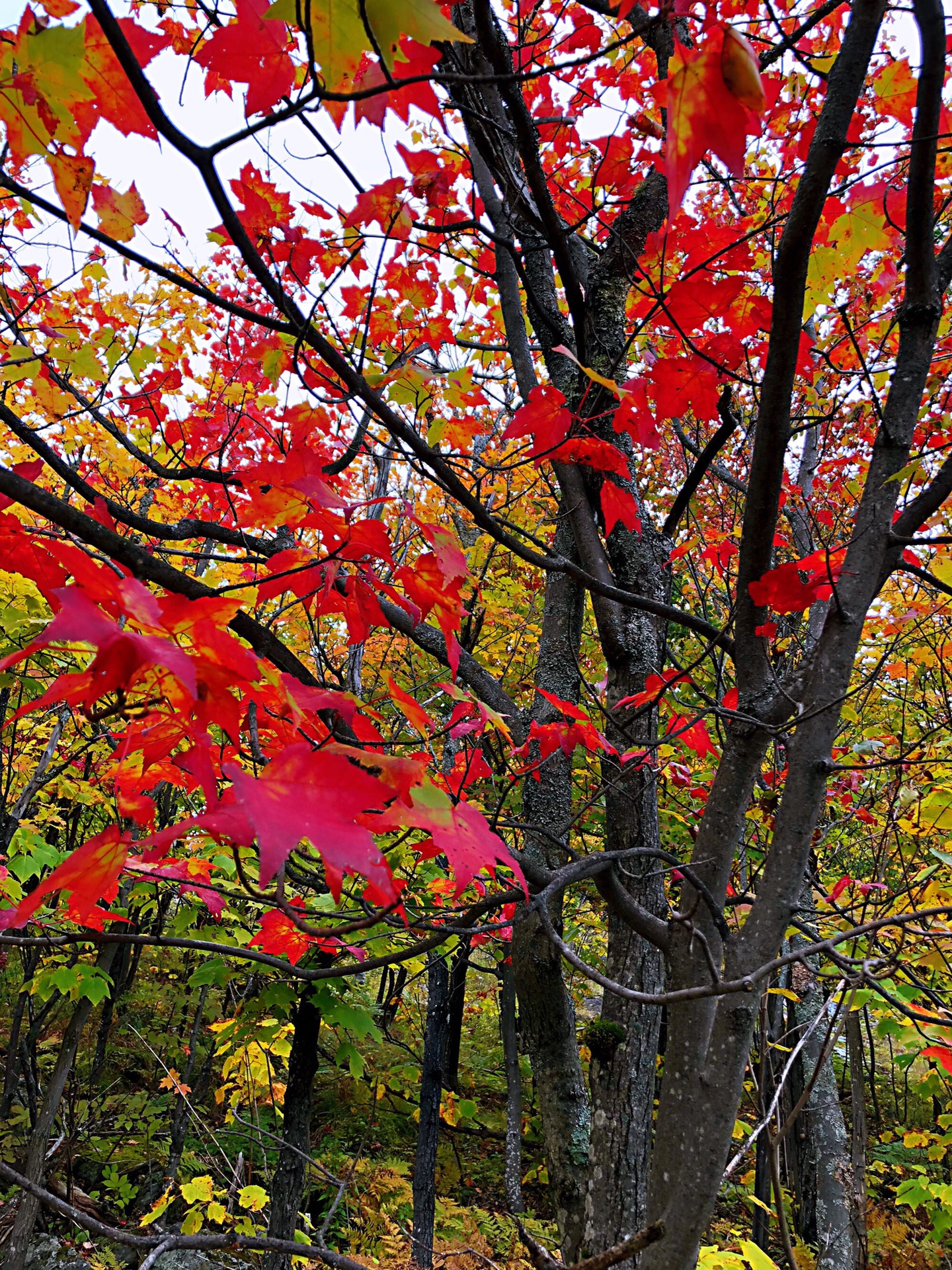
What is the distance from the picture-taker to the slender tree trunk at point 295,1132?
4.07 metres

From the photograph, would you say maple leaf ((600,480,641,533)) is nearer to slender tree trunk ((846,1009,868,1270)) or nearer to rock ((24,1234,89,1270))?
slender tree trunk ((846,1009,868,1270))

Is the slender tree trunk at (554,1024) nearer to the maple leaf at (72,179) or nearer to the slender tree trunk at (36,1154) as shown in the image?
the maple leaf at (72,179)

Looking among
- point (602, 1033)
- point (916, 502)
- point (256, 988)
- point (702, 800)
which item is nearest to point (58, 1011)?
point (256, 988)

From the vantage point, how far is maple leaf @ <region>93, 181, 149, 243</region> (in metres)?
1.92

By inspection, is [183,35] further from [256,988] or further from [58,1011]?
[58,1011]

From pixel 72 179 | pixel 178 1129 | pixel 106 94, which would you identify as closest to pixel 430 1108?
pixel 178 1129

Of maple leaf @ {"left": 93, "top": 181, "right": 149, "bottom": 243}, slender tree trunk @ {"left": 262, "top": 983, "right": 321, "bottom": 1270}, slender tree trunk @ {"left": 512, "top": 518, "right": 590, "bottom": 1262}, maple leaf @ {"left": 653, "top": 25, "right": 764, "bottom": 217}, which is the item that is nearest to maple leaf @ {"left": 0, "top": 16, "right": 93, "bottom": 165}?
maple leaf @ {"left": 93, "top": 181, "right": 149, "bottom": 243}

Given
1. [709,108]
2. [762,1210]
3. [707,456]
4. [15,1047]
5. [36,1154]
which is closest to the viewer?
[709,108]

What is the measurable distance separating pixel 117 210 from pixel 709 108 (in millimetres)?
1610

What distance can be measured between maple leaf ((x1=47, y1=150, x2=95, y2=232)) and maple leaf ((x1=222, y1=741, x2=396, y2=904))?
1.43m

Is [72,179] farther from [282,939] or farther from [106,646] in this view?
[282,939]

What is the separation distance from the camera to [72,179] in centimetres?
171

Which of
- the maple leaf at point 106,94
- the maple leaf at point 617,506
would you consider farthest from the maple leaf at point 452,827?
the maple leaf at point 106,94

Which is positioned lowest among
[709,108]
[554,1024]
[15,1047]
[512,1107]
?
[512,1107]
